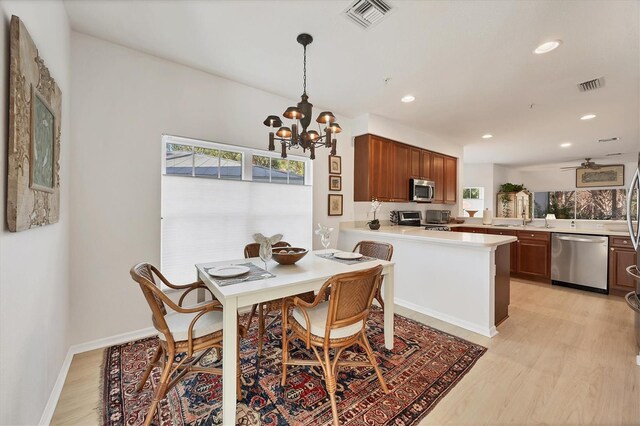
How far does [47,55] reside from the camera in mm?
1614

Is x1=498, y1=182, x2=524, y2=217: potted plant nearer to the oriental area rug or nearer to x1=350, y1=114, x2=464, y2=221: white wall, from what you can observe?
x1=350, y1=114, x2=464, y2=221: white wall

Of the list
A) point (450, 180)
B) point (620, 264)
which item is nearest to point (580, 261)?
point (620, 264)

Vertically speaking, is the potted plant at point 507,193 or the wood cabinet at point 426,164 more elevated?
the wood cabinet at point 426,164

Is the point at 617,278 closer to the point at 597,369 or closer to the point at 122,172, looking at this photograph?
the point at 597,369

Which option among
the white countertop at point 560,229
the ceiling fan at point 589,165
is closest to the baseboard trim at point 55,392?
the white countertop at point 560,229

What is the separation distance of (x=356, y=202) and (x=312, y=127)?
53.7 inches

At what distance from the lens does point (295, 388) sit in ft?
6.07

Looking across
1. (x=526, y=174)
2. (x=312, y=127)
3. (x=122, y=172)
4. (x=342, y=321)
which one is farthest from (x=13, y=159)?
(x=526, y=174)

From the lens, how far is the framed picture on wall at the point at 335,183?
3979mm

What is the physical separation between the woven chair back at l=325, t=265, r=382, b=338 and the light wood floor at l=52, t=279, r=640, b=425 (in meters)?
0.72

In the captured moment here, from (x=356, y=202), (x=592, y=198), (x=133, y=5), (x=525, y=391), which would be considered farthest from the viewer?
(x=592, y=198)

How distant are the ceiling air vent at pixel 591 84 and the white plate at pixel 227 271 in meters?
4.01

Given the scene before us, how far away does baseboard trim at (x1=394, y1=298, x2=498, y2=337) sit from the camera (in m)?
2.67

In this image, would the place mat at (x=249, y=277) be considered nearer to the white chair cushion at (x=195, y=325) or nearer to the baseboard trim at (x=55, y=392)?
the white chair cushion at (x=195, y=325)
